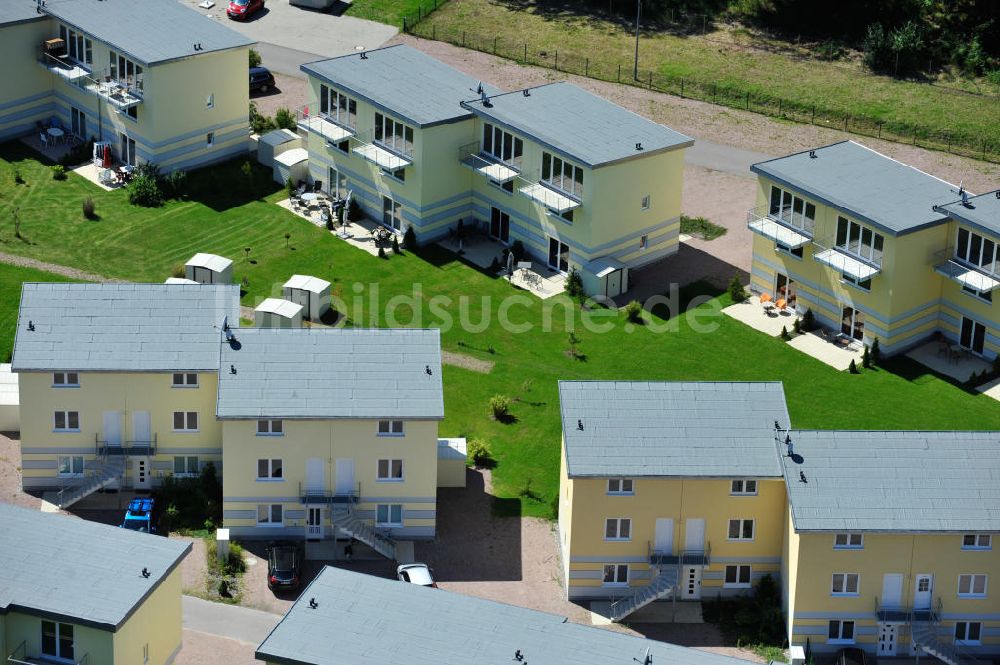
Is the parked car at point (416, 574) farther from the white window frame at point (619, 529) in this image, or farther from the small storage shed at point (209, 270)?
the small storage shed at point (209, 270)

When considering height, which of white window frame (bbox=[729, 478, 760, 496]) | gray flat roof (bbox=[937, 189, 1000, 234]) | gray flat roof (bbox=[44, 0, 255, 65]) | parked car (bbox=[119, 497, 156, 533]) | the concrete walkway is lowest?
the concrete walkway

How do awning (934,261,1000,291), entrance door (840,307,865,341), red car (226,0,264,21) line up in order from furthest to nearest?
red car (226,0,264,21) → entrance door (840,307,865,341) → awning (934,261,1000,291)

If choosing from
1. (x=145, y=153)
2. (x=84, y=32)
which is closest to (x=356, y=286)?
(x=145, y=153)

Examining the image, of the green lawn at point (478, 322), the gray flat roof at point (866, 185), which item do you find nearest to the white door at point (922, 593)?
the green lawn at point (478, 322)

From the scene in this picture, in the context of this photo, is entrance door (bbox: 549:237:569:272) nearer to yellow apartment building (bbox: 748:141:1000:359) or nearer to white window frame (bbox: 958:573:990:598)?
yellow apartment building (bbox: 748:141:1000:359)

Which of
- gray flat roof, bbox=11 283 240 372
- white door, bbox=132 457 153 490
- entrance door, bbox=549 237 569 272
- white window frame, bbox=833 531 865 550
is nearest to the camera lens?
white window frame, bbox=833 531 865 550

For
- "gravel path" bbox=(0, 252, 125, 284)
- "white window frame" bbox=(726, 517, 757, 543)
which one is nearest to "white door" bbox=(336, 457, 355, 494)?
"white window frame" bbox=(726, 517, 757, 543)
